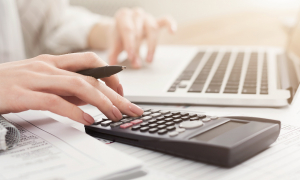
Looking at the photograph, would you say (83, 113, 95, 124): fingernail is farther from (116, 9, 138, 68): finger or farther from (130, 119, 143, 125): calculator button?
(116, 9, 138, 68): finger

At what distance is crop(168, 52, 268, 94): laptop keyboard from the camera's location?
18.9 inches

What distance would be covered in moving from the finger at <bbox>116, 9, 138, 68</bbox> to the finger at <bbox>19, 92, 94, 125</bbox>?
404mm

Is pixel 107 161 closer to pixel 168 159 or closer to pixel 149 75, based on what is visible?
pixel 168 159

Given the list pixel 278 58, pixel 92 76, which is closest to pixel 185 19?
pixel 278 58

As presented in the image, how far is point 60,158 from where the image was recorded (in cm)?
28

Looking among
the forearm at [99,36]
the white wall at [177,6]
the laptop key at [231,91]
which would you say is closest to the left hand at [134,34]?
the forearm at [99,36]

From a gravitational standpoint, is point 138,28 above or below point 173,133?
above

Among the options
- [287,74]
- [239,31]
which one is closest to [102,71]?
[287,74]

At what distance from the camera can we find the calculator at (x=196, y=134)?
0.27 meters

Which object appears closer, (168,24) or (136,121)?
(136,121)

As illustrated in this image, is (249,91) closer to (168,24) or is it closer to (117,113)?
(117,113)

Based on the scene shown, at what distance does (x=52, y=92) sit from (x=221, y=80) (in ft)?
0.95

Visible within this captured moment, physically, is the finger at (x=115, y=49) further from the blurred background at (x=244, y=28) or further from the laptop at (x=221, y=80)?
the blurred background at (x=244, y=28)

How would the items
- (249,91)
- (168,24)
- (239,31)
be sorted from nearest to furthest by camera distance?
(249,91) → (168,24) → (239,31)
